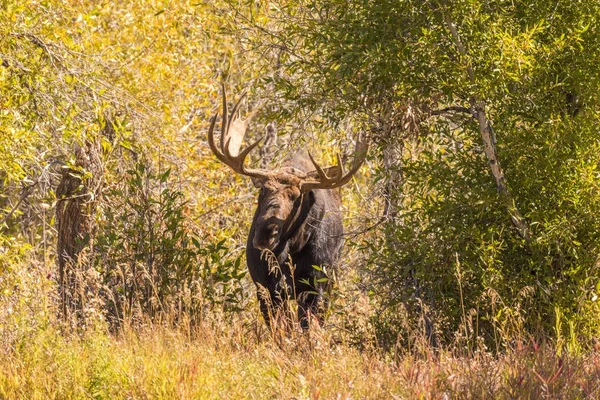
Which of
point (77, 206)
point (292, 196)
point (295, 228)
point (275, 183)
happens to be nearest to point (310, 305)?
point (295, 228)

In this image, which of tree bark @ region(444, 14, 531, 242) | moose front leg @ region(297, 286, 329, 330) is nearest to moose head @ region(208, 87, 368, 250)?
moose front leg @ region(297, 286, 329, 330)

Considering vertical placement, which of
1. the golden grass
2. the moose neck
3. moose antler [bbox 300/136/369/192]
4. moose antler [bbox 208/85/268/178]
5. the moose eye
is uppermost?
moose antler [bbox 208/85/268/178]

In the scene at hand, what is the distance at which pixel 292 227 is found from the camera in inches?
390

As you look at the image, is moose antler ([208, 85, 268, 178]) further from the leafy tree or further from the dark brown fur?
the leafy tree

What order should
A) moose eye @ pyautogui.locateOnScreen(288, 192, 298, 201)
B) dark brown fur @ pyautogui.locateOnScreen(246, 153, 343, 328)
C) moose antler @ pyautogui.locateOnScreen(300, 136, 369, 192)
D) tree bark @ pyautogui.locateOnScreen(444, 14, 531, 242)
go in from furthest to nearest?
moose eye @ pyautogui.locateOnScreen(288, 192, 298, 201) → moose antler @ pyautogui.locateOnScreen(300, 136, 369, 192) → dark brown fur @ pyautogui.locateOnScreen(246, 153, 343, 328) → tree bark @ pyautogui.locateOnScreen(444, 14, 531, 242)

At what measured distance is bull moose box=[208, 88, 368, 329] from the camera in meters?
9.49

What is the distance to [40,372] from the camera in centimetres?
→ 621

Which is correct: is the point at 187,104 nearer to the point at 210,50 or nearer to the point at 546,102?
the point at 210,50

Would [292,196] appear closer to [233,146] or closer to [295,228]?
[295,228]

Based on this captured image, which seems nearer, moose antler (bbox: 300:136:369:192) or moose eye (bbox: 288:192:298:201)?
moose antler (bbox: 300:136:369:192)

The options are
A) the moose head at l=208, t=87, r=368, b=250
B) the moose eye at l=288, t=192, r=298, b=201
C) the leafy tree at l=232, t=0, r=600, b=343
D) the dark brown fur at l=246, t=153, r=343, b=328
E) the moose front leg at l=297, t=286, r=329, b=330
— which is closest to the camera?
the leafy tree at l=232, t=0, r=600, b=343

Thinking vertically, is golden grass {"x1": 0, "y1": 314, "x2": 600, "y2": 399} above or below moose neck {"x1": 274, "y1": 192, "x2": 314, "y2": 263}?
below

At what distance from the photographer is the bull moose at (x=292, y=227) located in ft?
31.1

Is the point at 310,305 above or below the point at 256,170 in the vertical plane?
below
